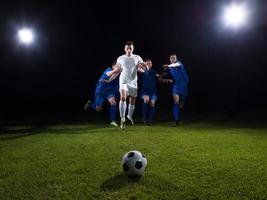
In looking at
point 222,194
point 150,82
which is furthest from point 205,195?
point 150,82

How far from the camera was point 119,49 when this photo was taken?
1120 inches

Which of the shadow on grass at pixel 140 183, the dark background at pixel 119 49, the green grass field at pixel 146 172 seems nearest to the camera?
the green grass field at pixel 146 172

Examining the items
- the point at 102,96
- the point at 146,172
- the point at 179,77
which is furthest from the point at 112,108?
the point at 146,172

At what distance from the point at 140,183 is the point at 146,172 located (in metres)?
0.53

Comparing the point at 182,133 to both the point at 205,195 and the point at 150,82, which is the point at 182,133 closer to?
the point at 150,82

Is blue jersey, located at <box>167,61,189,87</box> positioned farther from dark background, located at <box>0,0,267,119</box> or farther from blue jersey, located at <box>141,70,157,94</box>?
dark background, located at <box>0,0,267,119</box>

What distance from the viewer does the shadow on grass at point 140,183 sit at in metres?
4.63

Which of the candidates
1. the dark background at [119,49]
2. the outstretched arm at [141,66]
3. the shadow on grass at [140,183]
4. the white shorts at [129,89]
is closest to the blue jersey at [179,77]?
the outstretched arm at [141,66]

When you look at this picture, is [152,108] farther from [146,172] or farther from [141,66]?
[146,172]

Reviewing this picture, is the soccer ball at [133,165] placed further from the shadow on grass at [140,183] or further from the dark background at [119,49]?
the dark background at [119,49]

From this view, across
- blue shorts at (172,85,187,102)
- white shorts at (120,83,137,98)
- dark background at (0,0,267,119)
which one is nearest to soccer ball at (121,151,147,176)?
white shorts at (120,83,137,98)

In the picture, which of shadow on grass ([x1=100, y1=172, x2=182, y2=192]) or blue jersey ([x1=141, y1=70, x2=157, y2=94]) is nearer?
shadow on grass ([x1=100, y1=172, x2=182, y2=192])

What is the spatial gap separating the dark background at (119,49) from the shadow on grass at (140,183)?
13.1 m

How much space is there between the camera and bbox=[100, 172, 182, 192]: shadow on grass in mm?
4633
